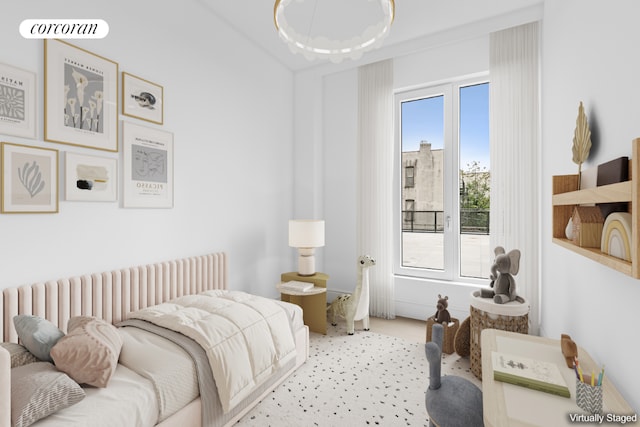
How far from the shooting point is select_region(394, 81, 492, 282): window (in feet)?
11.2

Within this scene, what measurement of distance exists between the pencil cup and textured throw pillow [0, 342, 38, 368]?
225cm

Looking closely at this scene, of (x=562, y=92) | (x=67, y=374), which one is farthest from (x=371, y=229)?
(x=67, y=374)

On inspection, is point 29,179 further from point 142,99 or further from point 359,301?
point 359,301

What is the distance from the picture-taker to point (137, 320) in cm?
204

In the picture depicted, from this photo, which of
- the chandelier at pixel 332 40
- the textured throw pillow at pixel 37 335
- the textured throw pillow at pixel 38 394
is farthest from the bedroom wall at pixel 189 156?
the chandelier at pixel 332 40

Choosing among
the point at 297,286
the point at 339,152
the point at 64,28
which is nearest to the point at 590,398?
the point at 297,286

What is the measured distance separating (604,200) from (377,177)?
2.77m

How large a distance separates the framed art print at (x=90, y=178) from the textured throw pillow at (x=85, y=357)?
96 cm

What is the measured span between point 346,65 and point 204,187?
236 centimetres

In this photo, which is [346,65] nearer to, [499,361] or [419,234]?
[419,234]

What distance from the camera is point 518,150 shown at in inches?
119

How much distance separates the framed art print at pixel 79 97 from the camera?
6.23 ft

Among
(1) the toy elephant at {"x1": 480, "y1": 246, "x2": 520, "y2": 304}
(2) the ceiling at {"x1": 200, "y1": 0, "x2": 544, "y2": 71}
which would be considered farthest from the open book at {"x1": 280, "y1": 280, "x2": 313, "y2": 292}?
(2) the ceiling at {"x1": 200, "y1": 0, "x2": 544, "y2": 71}

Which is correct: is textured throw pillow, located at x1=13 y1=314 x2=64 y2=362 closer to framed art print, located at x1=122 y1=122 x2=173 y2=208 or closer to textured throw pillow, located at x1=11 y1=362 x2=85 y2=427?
textured throw pillow, located at x1=11 y1=362 x2=85 y2=427
